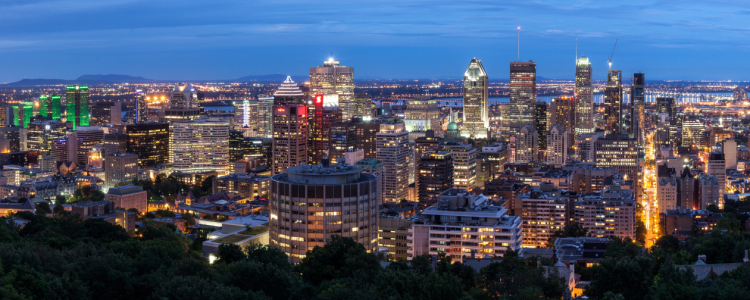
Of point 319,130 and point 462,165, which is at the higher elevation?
point 319,130

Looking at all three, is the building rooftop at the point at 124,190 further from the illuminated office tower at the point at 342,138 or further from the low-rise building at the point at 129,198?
the illuminated office tower at the point at 342,138

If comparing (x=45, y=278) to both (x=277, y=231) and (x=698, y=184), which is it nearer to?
(x=277, y=231)

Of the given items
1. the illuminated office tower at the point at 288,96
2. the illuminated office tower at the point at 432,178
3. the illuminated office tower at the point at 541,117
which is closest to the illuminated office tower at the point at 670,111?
the illuminated office tower at the point at 541,117

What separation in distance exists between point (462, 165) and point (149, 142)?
50048 millimetres

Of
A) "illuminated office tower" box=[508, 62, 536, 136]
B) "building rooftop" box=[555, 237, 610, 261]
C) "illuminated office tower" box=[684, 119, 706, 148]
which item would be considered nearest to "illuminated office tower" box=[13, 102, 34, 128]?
"illuminated office tower" box=[508, 62, 536, 136]

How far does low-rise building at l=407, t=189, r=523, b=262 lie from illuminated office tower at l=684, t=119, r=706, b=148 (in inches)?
4244

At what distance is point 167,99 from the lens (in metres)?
165

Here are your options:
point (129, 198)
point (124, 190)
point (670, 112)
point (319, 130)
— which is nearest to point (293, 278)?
point (129, 198)

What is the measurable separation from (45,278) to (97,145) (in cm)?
9668

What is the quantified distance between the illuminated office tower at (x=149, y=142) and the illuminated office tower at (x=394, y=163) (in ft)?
129

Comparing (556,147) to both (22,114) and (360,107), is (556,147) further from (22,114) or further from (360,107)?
(22,114)

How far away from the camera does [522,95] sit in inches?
6609

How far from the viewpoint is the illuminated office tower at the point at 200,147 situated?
115625 millimetres

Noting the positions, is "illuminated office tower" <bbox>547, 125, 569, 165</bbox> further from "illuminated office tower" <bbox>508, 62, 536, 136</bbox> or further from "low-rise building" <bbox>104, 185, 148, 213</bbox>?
"low-rise building" <bbox>104, 185, 148, 213</bbox>
